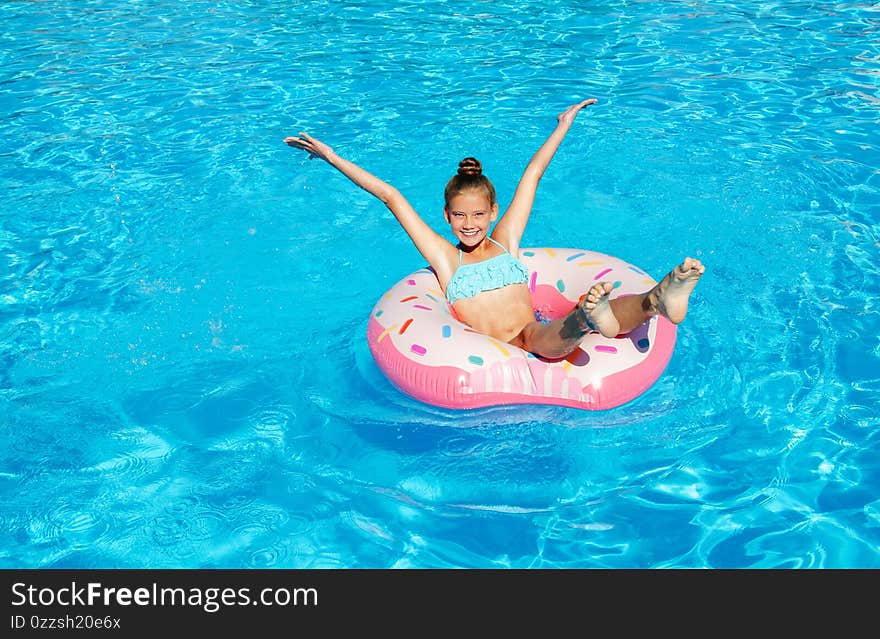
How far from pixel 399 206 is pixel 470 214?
0.41m

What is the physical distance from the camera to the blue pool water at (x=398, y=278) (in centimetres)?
364

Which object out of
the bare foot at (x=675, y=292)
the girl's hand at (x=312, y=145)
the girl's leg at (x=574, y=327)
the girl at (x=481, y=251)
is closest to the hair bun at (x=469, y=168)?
the girl at (x=481, y=251)

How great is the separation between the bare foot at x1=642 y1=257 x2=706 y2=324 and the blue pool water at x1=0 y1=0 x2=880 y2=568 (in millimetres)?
621

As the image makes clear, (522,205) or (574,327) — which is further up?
(522,205)

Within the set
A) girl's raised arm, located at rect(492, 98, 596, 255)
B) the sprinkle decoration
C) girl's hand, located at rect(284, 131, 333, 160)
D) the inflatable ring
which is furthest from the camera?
girl's raised arm, located at rect(492, 98, 596, 255)

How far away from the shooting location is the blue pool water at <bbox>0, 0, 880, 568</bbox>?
3.64 m

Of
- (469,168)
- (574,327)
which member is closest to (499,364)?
(574,327)

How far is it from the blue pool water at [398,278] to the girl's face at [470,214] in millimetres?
869

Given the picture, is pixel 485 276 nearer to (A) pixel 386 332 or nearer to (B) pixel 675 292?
(A) pixel 386 332

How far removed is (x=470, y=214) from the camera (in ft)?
14.2

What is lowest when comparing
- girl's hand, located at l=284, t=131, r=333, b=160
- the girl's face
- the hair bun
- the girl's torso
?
the girl's torso

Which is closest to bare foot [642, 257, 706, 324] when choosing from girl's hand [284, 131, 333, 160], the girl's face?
the girl's face

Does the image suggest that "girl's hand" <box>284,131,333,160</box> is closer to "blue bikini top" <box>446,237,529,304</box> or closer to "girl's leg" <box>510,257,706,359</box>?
"blue bikini top" <box>446,237,529,304</box>
